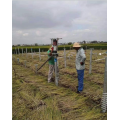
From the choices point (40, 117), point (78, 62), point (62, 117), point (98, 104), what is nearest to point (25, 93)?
point (40, 117)

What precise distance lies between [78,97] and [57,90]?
2.27 ft

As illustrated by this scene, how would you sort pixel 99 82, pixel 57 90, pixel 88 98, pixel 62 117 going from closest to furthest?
1. pixel 62 117
2. pixel 88 98
3. pixel 57 90
4. pixel 99 82

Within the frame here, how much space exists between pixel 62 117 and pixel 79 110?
1.30 ft

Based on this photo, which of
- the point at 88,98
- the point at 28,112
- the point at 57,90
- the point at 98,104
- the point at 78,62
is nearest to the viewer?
the point at 28,112

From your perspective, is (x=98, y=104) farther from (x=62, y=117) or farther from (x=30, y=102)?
(x=30, y=102)

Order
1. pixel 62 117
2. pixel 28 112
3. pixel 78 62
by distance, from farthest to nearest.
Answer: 1. pixel 78 62
2. pixel 28 112
3. pixel 62 117

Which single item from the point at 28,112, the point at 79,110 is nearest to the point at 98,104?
the point at 79,110

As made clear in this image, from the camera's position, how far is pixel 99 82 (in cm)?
392

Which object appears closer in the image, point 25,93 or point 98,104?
point 98,104

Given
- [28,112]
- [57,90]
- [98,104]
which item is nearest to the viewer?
[28,112]

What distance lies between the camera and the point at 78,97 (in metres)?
2.85

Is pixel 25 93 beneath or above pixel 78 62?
beneath

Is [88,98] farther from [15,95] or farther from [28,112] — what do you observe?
[15,95]

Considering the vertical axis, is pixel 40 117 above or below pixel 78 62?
below
